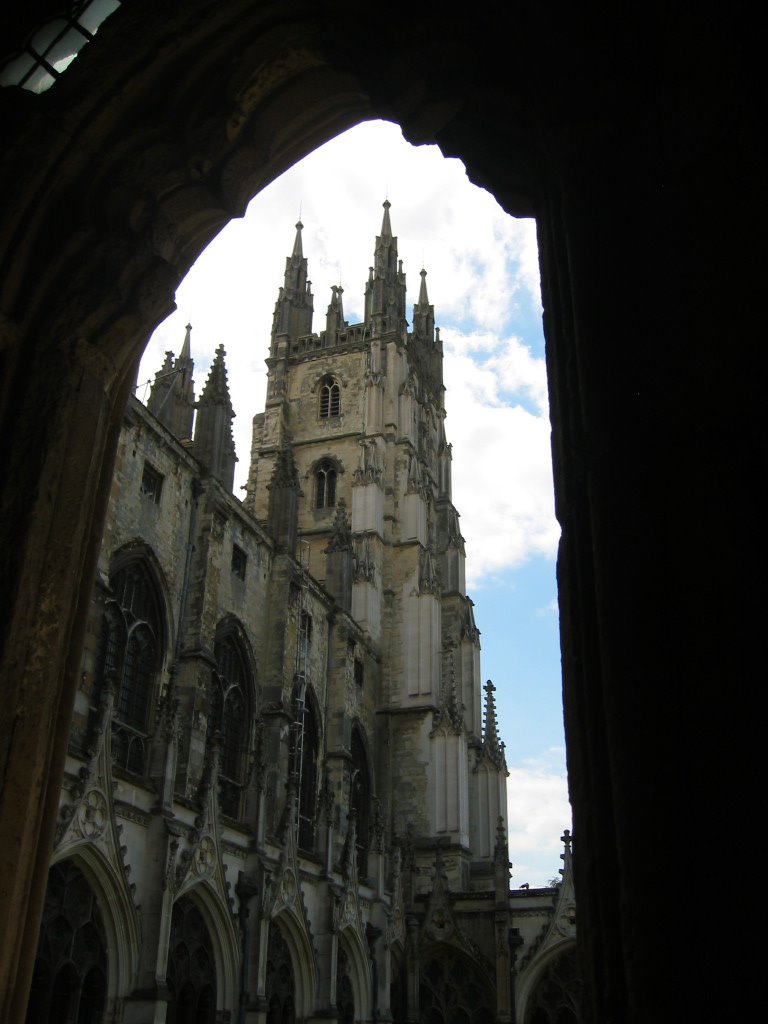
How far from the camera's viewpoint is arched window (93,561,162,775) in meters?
18.0

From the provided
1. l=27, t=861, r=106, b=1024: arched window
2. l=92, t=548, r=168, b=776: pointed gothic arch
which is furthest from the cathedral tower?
l=27, t=861, r=106, b=1024: arched window

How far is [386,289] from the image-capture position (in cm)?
4347

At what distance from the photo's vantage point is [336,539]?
30172 mm

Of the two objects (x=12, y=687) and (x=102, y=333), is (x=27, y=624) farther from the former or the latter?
(x=102, y=333)

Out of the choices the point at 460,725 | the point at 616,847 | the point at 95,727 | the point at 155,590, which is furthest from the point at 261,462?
the point at 616,847

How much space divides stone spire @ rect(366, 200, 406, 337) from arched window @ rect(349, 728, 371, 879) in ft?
62.0

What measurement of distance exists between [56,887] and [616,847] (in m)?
13.7

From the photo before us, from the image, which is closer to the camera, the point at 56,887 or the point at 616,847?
the point at 616,847

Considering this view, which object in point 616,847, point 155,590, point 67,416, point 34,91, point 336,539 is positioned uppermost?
point 336,539

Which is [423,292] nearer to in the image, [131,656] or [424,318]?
[424,318]

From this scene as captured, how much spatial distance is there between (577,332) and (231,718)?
816 inches

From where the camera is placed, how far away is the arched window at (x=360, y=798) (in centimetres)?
2744

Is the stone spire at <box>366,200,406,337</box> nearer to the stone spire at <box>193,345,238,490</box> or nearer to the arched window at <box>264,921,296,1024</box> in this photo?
the stone spire at <box>193,345,238,490</box>

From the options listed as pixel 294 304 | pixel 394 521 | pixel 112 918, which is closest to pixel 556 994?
pixel 112 918
